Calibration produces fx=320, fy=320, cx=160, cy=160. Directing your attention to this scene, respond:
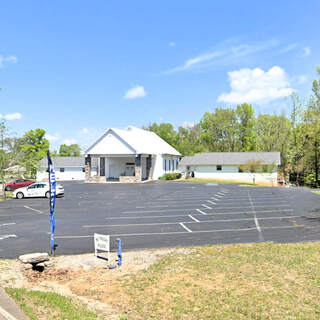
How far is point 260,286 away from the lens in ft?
29.2

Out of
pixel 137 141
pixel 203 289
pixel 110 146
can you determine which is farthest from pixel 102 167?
pixel 203 289

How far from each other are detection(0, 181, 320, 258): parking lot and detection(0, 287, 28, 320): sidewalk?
5009mm

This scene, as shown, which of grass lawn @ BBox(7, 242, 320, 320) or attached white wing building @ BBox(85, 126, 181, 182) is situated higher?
attached white wing building @ BBox(85, 126, 181, 182)

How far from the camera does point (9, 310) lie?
6844mm

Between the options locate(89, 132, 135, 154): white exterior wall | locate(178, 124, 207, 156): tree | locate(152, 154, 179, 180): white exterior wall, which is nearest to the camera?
locate(89, 132, 135, 154): white exterior wall

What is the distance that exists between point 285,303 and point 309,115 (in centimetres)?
5155

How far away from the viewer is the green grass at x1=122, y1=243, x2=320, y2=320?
25.0 feet

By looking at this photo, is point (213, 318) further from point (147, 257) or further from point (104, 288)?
point (147, 257)

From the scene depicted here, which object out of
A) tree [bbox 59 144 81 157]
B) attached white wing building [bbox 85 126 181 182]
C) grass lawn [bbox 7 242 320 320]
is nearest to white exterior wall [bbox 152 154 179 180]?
attached white wing building [bbox 85 126 181 182]

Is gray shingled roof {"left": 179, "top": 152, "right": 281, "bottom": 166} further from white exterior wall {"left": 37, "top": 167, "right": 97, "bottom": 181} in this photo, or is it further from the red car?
the red car

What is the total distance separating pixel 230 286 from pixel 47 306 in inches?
191

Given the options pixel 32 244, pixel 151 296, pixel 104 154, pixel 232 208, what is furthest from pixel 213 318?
pixel 104 154

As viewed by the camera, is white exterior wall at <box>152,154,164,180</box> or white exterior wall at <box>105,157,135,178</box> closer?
white exterior wall at <box>105,157,135,178</box>

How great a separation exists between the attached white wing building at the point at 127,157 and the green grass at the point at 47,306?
129ft
